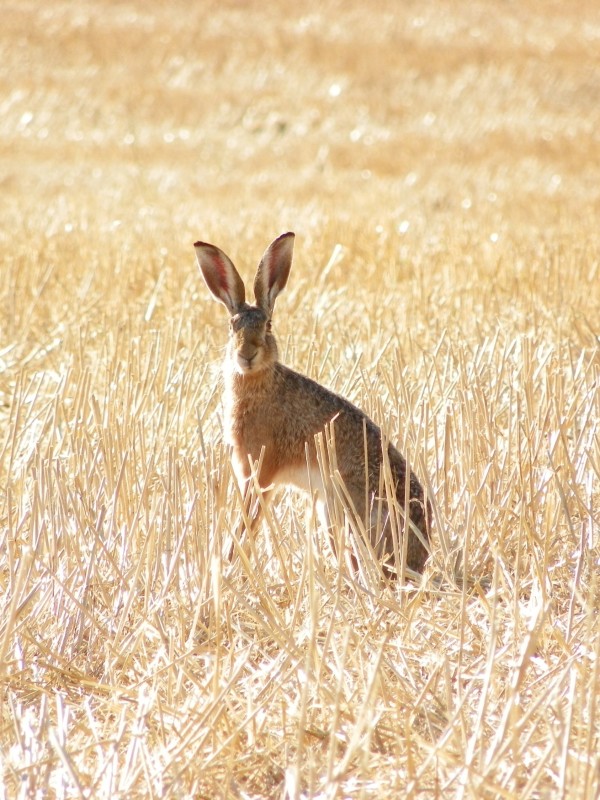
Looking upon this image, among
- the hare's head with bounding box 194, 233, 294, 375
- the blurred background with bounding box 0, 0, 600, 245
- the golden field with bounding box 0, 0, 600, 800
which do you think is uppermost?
the blurred background with bounding box 0, 0, 600, 245

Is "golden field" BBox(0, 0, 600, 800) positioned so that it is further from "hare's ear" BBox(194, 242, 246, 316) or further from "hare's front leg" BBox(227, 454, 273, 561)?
"hare's ear" BBox(194, 242, 246, 316)

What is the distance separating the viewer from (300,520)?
13.7 feet

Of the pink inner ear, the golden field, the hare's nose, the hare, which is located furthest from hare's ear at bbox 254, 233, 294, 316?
the golden field

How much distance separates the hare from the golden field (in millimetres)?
139

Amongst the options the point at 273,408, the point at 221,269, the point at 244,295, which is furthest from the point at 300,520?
the point at 221,269

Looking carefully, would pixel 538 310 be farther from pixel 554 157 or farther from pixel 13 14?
pixel 13 14

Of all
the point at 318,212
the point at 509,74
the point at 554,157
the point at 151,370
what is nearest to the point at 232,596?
the point at 151,370

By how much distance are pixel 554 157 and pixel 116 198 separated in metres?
9.94

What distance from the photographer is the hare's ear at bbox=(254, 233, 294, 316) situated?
4.05 meters

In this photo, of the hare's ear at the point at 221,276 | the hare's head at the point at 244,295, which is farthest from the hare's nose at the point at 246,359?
the hare's ear at the point at 221,276

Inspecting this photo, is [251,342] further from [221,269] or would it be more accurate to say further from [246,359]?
[221,269]

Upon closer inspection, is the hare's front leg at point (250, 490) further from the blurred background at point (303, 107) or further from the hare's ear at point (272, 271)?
the blurred background at point (303, 107)

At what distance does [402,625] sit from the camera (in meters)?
3.22

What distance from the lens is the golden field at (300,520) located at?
2549 mm
